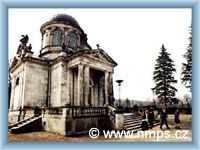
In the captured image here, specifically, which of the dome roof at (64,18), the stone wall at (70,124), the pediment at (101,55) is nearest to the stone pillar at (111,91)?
the pediment at (101,55)

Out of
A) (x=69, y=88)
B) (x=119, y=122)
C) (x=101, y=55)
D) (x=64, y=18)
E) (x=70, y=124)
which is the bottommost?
(x=119, y=122)

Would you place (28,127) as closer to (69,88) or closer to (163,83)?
(69,88)

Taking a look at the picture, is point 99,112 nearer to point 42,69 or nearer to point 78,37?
point 42,69

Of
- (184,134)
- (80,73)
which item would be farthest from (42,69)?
(184,134)

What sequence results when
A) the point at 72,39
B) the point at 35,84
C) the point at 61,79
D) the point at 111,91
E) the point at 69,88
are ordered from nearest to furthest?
the point at 61,79 < the point at 69,88 < the point at 35,84 < the point at 111,91 < the point at 72,39

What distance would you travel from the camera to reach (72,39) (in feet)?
70.8

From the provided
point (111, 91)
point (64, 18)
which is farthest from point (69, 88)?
point (64, 18)

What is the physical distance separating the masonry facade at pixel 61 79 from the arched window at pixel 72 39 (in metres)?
1.56

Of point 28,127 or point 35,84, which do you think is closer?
point 28,127

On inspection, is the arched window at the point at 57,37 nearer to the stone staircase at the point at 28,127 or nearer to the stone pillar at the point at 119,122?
the stone staircase at the point at 28,127

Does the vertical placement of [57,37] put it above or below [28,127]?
above

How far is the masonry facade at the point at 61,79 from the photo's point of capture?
1625cm

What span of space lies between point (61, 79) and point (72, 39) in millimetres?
6163
